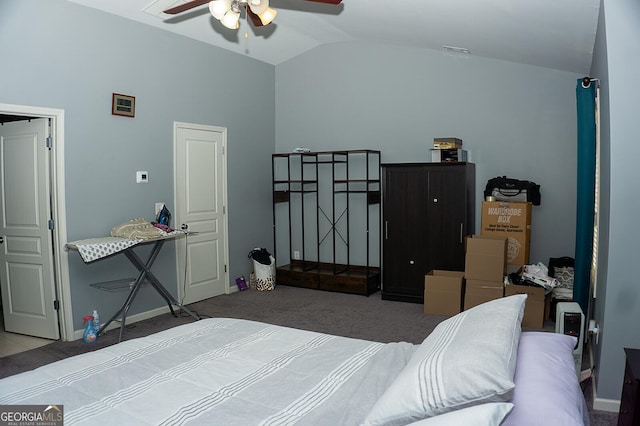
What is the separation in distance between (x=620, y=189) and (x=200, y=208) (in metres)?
4.15

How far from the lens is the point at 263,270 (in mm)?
5914

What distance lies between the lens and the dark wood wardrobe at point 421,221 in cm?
498

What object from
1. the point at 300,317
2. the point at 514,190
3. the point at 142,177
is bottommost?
the point at 300,317

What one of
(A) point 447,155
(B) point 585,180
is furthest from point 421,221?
(B) point 585,180

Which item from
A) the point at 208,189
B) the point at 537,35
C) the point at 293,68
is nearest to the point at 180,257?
the point at 208,189

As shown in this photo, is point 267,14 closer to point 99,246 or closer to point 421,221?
point 99,246

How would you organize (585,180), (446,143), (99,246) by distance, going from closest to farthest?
(585,180)
(99,246)
(446,143)

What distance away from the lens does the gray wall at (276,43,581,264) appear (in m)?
4.93

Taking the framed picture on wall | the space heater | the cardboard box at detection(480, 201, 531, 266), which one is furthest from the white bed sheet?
the cardboard box at detection(480, 201, 531, 266)

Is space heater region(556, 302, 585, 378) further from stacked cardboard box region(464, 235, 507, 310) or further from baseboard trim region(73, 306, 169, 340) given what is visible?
baseboard trim region(73, 306, 169, 340)

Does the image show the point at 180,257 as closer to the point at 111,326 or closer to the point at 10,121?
the point at 111,326

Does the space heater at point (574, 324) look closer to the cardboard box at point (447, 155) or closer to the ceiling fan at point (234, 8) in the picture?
the cardboard box at point (447, 155)

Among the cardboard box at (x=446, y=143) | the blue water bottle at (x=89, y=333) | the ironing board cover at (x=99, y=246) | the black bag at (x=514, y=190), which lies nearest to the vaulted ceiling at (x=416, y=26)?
the cardboard box at (x=446, y=143)

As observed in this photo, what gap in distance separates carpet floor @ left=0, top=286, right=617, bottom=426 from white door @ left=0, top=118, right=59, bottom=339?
0.48 meters
